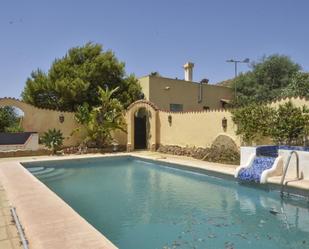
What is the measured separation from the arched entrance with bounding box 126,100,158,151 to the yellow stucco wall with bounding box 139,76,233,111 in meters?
3.51

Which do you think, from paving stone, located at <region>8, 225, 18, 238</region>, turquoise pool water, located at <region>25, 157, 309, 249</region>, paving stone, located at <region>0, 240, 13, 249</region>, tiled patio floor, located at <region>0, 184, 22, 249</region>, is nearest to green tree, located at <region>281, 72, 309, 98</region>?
turquoise pool water, located at <region>25, 157, 309, 249</region>

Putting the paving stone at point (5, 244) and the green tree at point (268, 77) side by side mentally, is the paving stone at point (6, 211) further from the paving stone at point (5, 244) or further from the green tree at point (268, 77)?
the green tree at point (268, 77)

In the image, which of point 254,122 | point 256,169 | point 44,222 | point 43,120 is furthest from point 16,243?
point 43,120

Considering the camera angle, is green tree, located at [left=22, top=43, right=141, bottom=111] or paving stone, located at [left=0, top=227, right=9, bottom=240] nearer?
paving stone, located at [left=0, top=227, right=9, bottom=240]

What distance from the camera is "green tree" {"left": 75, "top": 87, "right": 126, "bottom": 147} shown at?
2012 centimetres

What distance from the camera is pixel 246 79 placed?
108 ft

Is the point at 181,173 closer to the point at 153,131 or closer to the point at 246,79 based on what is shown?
the point at 153,131

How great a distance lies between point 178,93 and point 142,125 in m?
6.40

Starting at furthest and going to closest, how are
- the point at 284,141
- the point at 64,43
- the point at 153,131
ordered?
the point at 64,43 < the point at 153,131 < the point at 284,141

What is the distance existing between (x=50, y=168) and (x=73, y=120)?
680cm

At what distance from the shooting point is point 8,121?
21.2 m

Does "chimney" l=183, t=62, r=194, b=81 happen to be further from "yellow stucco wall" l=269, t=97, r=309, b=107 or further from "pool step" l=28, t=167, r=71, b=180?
"pool step" l=28, t=167, r=71, b=180

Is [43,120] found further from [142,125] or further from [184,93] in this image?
[184,93]

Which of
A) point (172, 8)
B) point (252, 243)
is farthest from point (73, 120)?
point (252, 243)
